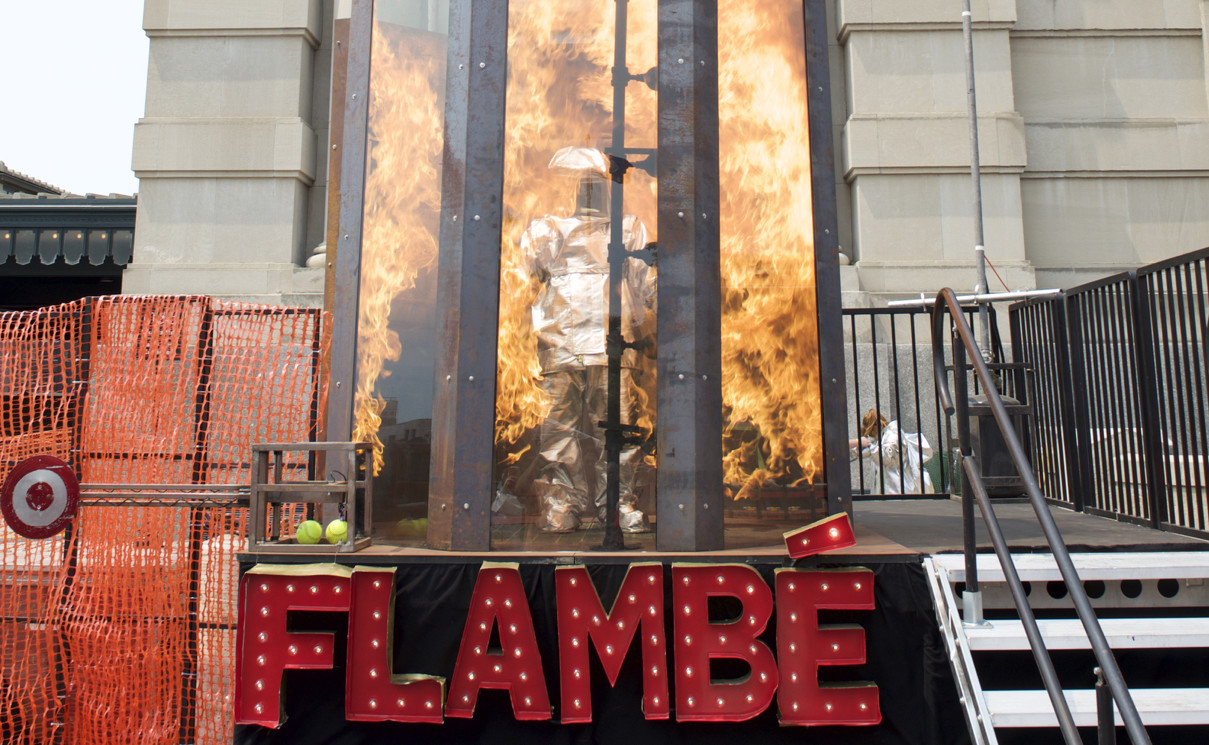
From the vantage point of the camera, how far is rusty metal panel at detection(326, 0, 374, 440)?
4652 millimetres

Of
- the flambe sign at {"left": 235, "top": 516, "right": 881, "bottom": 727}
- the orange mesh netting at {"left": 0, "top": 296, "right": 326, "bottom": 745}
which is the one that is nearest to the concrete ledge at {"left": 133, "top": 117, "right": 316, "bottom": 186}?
the orange mesh netting at {"left": 0, "top": 296, "right": 326, "bottom": 745}

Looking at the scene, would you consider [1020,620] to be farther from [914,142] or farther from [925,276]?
[914,142]

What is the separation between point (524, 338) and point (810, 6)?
283cm

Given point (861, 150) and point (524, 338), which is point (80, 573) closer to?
point (524, 338)

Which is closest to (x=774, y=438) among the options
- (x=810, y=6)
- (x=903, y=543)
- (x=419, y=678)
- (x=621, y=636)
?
(x=903, y=543)

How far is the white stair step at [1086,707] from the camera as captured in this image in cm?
335

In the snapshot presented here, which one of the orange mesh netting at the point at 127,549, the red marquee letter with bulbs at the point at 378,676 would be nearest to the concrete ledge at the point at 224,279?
the orange mesh netting at the point at 127,549

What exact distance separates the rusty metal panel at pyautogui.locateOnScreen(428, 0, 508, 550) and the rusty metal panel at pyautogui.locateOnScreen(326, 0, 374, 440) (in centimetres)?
72

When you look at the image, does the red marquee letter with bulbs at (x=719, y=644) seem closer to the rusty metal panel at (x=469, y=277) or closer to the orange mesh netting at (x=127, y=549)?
the rusty metal panel at (x=469, y=277)

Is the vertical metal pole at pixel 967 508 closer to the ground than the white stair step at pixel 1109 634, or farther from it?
farther from it

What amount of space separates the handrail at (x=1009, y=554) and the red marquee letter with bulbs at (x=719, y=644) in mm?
1043

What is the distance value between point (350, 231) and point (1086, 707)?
4.75 m

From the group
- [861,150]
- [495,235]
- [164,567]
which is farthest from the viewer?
[861,150]

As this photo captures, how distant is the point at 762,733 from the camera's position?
12.3 feet
